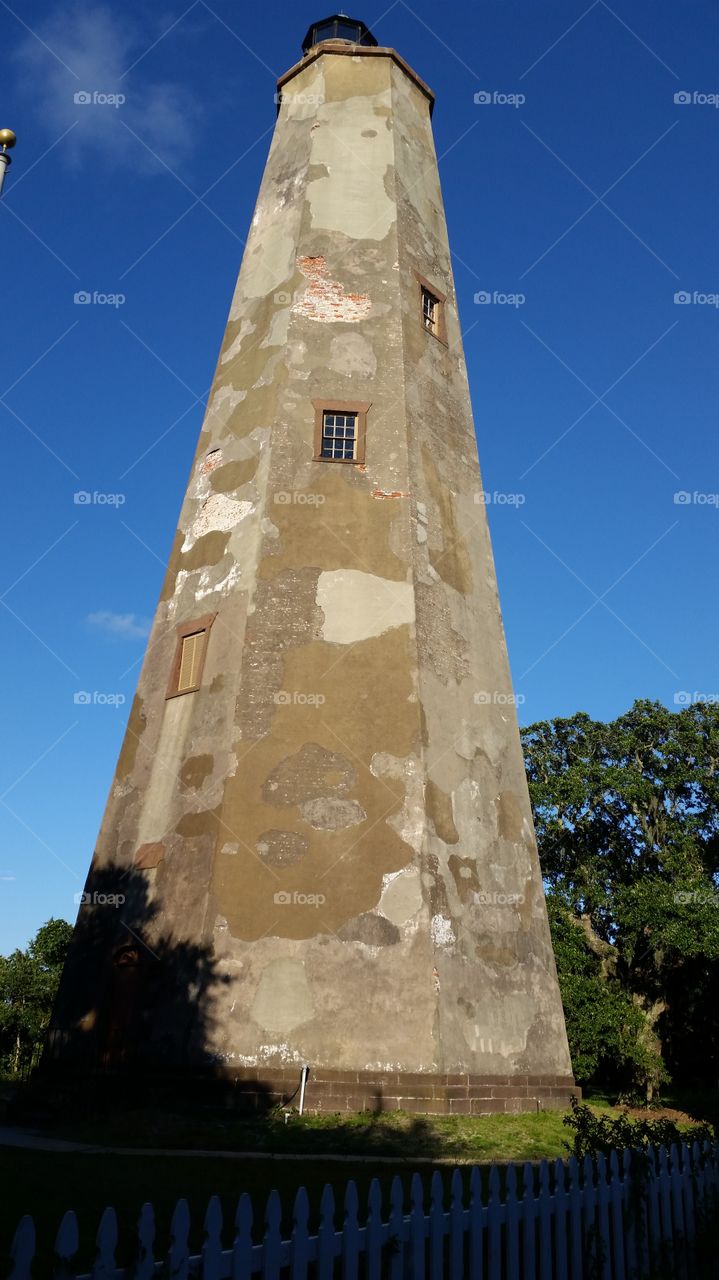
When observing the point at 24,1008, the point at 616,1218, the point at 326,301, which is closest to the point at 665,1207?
the point at 616,1218

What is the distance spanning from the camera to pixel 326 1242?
193 inches

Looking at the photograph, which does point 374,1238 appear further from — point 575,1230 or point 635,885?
point 635,885

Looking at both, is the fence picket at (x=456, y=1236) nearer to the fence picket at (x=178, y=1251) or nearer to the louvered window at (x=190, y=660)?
the fence picket at (x=178, y=1251)

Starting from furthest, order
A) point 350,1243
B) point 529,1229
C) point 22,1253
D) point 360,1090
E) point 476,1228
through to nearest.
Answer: point 360,1090, point 529,1229, point 476,1228, point 350,1243, point 22,1253

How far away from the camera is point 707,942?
2712cm

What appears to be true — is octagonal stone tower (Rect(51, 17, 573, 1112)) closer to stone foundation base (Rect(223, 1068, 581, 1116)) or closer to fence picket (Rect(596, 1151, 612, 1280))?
stone foundation base (Rect(223, 1068, 581, 1116))

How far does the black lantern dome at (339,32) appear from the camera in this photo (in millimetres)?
25578

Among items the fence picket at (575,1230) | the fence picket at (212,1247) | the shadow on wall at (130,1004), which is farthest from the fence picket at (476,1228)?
the shadow on wall at (130,1004)

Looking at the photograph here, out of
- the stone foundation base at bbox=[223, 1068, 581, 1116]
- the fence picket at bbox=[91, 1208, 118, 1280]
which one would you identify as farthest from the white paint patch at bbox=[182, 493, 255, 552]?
the fence picket at bbox=[91, 1208, 118, 1280]

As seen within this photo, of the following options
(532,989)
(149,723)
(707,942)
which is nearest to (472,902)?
(532,989)

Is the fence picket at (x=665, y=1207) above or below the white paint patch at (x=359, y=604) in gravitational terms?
below

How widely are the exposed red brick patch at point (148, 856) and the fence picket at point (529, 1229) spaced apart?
10.6 m

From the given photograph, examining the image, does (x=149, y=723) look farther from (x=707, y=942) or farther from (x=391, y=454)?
(x=707, y=942)

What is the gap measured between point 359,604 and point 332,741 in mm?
2579
